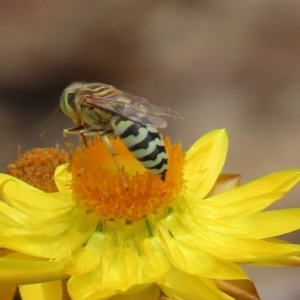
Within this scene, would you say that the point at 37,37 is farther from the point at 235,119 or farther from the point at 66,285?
the point at 66,285

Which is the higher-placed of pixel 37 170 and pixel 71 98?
pixel 71 98

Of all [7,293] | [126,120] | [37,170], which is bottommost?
[7,293]

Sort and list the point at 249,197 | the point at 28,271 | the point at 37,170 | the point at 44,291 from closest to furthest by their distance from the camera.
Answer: the point at 28,271
the point at 44,291
the point at 249,197
the point at 37,170

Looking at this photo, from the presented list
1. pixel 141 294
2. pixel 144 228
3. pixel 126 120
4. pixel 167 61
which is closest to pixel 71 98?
pixel 126 120

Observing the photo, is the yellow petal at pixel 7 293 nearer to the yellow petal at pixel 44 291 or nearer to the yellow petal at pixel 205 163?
the yellow petal at pixel 44 291

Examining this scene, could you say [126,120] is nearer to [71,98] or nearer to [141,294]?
[71,98]

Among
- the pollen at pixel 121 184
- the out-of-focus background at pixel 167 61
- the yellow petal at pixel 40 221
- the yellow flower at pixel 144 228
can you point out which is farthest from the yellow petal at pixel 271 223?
the out-of-focus background at pixel 167 61

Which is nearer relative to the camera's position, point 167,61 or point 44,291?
point 44,291
